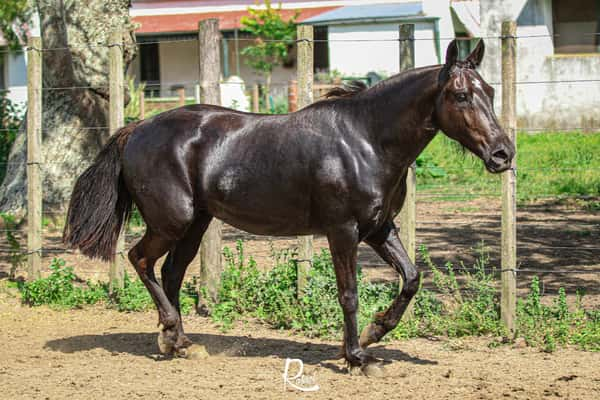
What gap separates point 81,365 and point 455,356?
2.77 metres

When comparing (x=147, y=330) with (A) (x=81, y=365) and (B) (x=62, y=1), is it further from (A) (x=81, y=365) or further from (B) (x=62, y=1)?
(B) (x=62, y=1)

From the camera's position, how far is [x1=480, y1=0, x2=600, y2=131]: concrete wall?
2178 cm

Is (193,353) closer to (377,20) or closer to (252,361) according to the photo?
(252,361)

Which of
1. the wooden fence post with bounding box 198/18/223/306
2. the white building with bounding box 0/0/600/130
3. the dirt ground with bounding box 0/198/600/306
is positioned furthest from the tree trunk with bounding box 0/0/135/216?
the white building with bounding box 0/0/600/130

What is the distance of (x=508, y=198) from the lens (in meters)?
6.96

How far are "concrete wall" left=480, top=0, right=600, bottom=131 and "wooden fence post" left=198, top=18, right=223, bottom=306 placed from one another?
13.8 m

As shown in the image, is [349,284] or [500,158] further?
[349,284]

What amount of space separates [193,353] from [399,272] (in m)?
1.68

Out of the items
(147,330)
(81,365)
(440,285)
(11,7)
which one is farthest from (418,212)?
(11,7)

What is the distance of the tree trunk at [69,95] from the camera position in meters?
11.4

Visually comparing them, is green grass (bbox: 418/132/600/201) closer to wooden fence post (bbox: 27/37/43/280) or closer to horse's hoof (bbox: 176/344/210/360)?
wooden fence post (bbox: 27/37/43/280)

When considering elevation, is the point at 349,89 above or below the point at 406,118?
above

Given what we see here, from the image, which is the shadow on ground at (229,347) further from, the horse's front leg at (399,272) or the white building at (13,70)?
the white building at (13,70)

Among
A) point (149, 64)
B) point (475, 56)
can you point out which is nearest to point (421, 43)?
point (149, 64)
